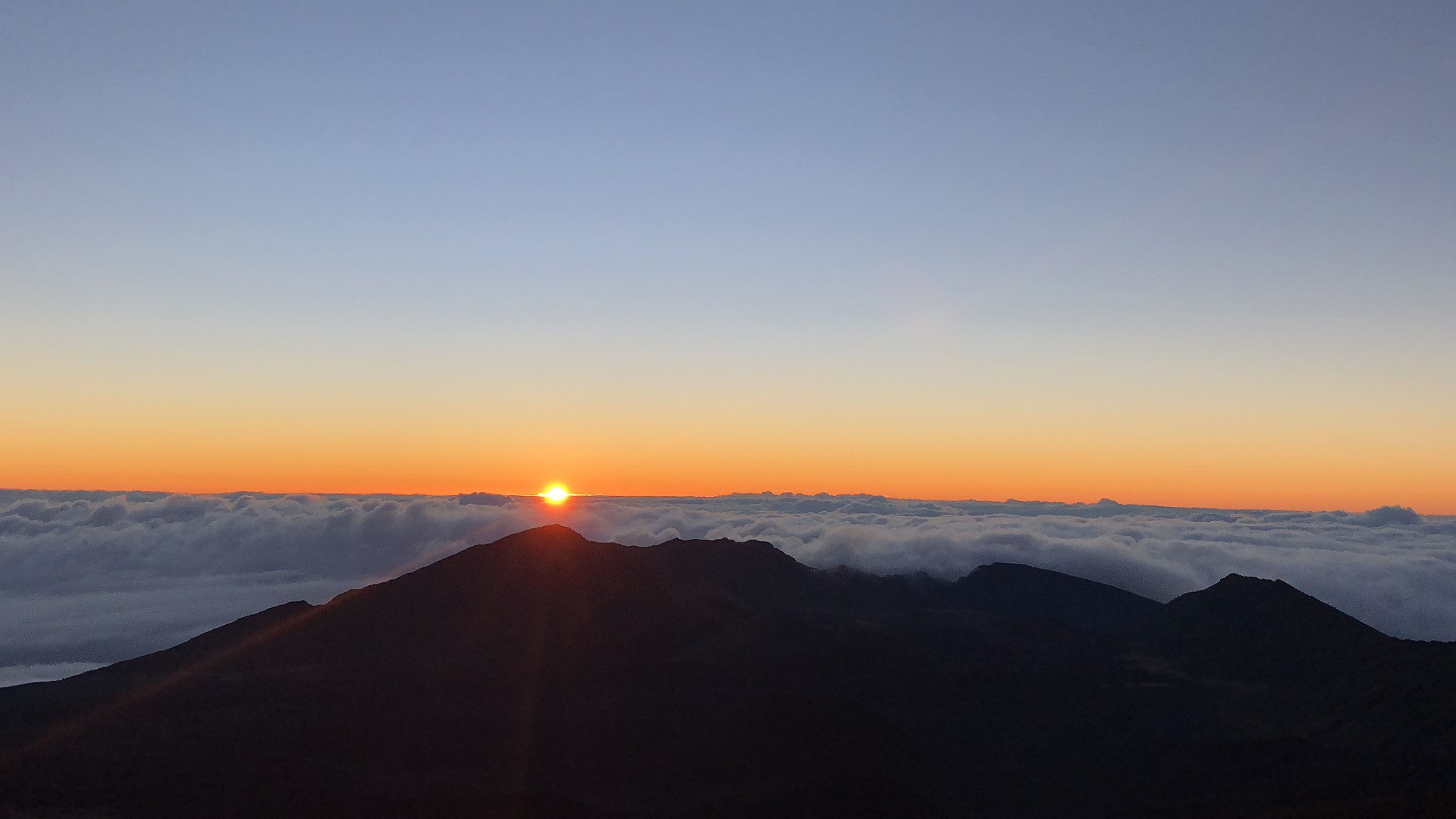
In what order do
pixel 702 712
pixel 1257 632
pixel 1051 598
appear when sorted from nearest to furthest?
1. pixel 702 712
2. pixel 1257 632
3. pixel 1051 598

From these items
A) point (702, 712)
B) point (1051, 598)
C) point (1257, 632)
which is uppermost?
point (1257, 632)

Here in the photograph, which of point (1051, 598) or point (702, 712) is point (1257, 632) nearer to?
point (1051, 598)

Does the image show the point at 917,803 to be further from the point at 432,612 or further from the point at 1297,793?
the point at 432,612

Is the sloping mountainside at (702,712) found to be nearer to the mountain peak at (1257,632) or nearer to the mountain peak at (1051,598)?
the mountain peak at (1257,632)

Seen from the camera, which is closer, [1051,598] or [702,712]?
[702,712]

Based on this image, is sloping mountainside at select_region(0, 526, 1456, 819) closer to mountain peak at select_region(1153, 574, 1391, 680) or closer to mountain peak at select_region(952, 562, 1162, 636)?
mountain peak at select_region(1153, 574, 1391, 680)

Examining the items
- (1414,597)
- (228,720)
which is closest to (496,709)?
(228,720)

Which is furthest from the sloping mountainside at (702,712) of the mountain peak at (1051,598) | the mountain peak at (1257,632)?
the mountain peak at (1051,598)

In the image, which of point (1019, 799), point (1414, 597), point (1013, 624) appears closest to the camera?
point (1019, 799)

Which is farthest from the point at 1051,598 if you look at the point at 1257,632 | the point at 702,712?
the point at 702,712
